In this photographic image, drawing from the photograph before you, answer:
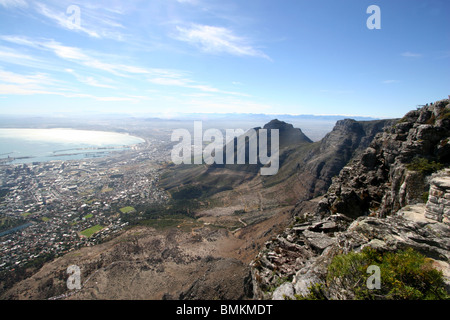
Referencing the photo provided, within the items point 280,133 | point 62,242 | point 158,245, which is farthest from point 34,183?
point 280,133

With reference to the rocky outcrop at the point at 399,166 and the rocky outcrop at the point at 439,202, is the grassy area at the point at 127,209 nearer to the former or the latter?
the rocky outcrop at the point at 399,166

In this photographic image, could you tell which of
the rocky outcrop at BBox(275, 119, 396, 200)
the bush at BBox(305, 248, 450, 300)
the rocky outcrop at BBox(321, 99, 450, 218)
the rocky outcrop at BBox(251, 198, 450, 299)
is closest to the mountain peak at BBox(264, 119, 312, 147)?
the rocky outcrop at BBox(275, 119, 396, 200)

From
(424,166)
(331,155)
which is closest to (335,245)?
(424,166)

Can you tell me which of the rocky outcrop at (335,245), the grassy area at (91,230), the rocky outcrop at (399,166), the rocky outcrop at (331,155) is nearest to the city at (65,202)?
the grassy area at (91,230)

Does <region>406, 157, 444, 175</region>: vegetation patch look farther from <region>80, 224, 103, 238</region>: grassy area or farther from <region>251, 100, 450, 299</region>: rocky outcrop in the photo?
<region>80, 224, 103, 238</region>: grassy area

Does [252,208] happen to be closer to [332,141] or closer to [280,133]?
[332,141]

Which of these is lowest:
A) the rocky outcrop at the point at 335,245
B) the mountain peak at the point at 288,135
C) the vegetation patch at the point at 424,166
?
the rocky outcrop at the point at 335,245

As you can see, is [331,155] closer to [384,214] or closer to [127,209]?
[384,214]
